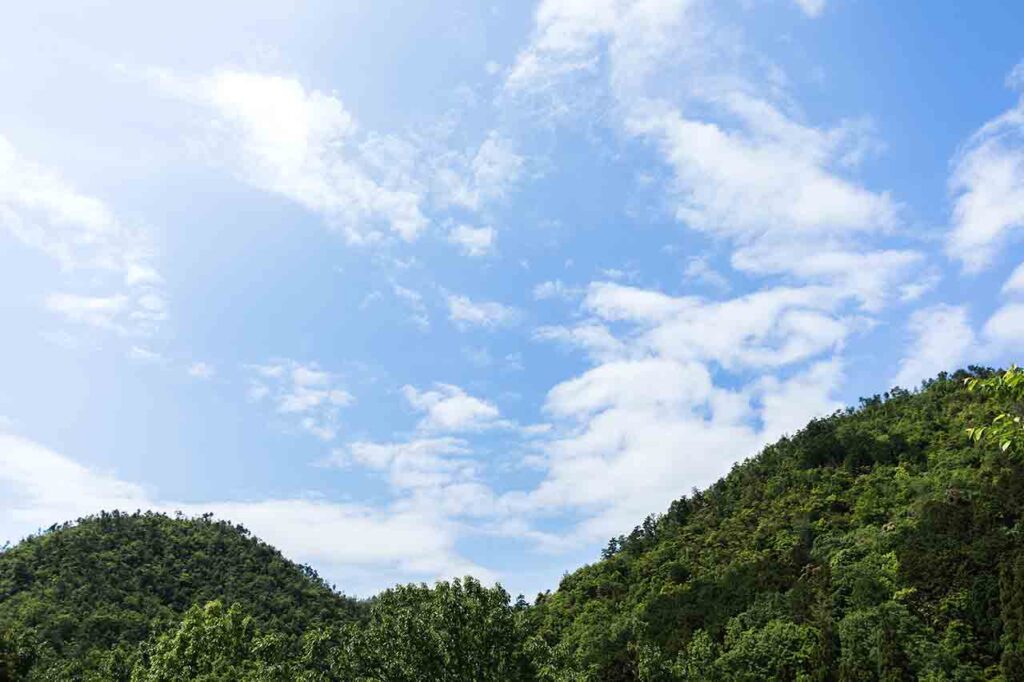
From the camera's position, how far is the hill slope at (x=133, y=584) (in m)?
75.9

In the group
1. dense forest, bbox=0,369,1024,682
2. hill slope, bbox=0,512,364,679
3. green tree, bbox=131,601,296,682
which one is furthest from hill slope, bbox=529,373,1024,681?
hill slope, bbox=0,512,364,679

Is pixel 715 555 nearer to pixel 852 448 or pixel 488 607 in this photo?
pixel 852 448

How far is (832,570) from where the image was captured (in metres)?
61.0

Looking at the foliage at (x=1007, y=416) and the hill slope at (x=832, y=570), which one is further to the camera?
the hill slope at (x=832, y=570)

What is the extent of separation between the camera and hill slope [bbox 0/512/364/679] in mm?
75938

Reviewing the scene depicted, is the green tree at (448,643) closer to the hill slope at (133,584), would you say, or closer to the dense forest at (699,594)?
the dense forest at (699,594)

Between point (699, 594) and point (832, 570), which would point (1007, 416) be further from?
point (699, 594)

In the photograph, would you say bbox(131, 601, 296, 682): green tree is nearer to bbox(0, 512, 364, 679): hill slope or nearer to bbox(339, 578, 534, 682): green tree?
bbox(339, 578, 534, 682): green tree

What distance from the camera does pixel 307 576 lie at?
424 feet

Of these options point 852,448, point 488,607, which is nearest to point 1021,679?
point 488,607

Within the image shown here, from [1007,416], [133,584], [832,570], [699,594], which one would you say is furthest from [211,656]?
[133,584]

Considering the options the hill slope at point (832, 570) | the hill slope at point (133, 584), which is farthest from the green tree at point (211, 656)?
the hill slope at point (133, 584)

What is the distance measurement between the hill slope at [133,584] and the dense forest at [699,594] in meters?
0.38

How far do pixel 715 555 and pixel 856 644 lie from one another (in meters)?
30.6
